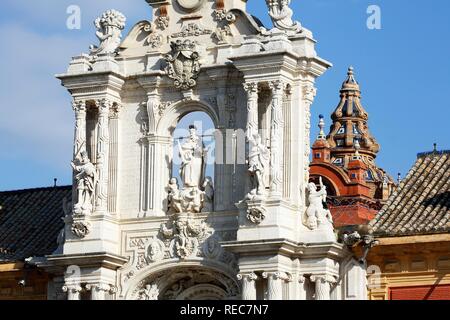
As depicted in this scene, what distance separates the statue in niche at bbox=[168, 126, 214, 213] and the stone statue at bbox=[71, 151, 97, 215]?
2.18 meters

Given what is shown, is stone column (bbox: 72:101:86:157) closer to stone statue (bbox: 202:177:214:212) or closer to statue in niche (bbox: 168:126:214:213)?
statue in niche (bbox: 168:126:214:213)

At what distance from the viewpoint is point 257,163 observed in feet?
175

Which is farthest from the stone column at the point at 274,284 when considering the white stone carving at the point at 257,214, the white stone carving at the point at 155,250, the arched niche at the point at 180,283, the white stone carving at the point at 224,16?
the white stone carving at the point at 224,16

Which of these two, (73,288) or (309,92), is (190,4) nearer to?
(309,92)

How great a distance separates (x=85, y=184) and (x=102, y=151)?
3.48 feet

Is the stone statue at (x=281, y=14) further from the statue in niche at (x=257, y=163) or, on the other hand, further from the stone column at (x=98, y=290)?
the stone column at (x=98, y=290)

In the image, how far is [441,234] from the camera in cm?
5266

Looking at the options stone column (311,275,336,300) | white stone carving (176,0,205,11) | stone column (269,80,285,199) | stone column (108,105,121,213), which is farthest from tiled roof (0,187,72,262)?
stone column (311,275,336,300)

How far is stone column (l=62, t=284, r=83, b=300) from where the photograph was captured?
55000 mm

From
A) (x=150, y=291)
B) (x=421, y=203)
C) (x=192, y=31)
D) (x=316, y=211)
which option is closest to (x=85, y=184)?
(x=150, y=291)

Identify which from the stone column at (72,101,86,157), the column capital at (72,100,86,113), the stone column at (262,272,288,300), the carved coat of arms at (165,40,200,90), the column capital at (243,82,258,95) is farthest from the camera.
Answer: the column capital at (72,100,86,113)

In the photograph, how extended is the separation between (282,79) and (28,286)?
402 inches

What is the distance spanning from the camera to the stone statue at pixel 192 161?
181 feet
